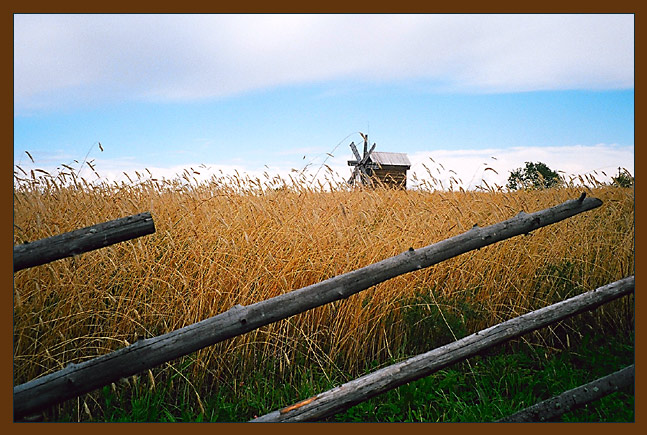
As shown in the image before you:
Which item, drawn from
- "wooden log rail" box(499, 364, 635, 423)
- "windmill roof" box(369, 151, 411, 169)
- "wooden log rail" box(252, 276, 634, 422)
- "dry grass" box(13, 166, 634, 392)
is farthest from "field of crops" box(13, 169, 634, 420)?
"windmill roof" box(369, 151, 411, 169)

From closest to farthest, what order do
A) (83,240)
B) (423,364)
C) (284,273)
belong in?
(83,240) < (423,364) < (284,273)

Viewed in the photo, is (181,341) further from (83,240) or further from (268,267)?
(268,267)

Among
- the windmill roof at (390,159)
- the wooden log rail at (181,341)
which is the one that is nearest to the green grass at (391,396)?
the wooden log rail at (181,341)

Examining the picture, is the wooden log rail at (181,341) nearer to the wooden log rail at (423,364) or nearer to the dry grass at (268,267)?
the wooden log rail at (423,364)

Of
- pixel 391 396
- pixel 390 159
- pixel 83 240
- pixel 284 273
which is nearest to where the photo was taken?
pixel 83 240

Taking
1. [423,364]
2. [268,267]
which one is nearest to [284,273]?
[268,267]

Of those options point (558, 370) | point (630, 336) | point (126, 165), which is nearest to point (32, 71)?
point (126, 165)
